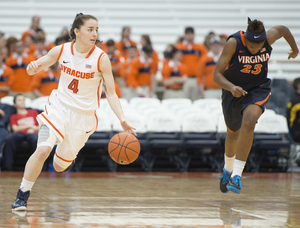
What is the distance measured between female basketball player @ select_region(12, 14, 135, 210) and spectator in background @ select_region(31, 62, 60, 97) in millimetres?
5433

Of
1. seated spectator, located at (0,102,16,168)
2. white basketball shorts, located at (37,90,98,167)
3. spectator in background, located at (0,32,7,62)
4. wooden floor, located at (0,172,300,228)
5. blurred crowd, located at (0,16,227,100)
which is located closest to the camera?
wooden floor, located at (0,172,300,228)

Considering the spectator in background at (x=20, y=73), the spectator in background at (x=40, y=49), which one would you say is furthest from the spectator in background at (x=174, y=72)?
the spectator in background at (x=20, y=73)

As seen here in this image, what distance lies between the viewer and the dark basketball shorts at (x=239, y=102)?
4941 mm

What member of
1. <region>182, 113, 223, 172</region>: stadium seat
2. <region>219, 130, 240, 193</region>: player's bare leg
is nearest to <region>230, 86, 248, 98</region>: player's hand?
<region>219, 130, 240, 193</region>: player's bare leg

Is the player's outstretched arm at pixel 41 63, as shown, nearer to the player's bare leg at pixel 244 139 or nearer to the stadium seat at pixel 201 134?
the player's bare leg at pixel 244 139

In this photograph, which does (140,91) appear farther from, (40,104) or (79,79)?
(79,79)

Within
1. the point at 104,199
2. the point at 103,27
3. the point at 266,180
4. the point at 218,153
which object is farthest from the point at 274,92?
the point at 104,199

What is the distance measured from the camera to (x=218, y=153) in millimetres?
9133

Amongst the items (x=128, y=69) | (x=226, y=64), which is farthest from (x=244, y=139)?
(x=128, y=69)

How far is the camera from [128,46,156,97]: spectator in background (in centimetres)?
1056

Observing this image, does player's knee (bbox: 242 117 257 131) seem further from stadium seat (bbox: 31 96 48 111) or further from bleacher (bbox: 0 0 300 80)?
bleacher (bbox: 0 0 300 80)

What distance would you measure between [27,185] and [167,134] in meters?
5.20

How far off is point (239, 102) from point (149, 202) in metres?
1.53

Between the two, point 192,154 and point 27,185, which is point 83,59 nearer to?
point 27,185
